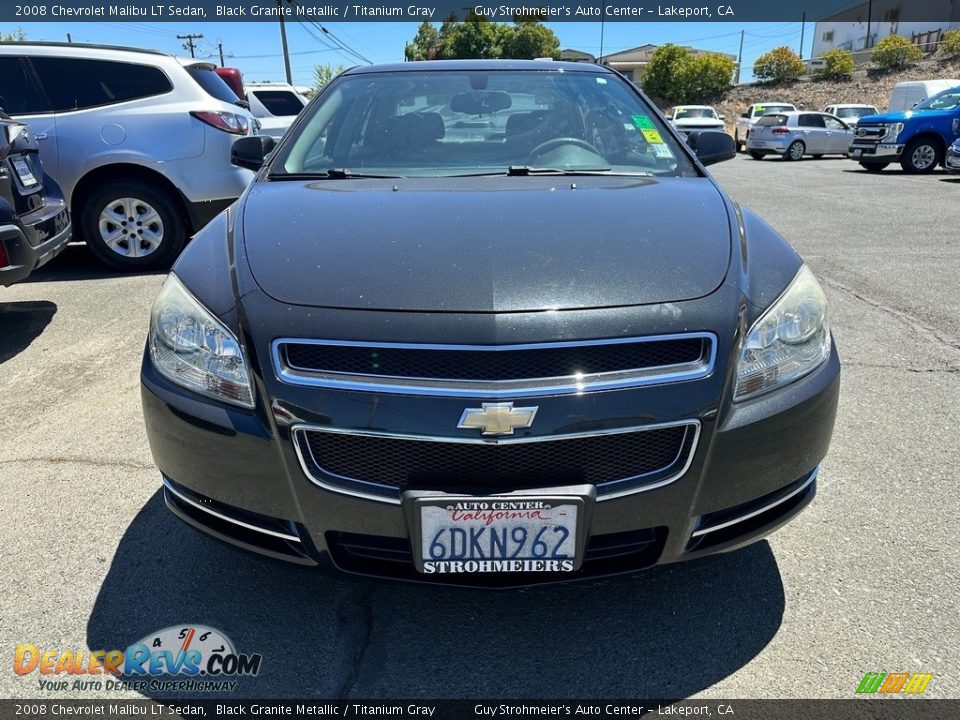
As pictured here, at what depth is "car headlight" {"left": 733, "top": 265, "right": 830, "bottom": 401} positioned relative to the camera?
71.6 inches

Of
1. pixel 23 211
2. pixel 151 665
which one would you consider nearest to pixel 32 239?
pixel 23 211

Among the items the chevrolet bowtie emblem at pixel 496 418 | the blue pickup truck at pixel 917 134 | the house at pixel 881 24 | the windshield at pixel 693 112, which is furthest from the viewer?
the house at pixel 881 24

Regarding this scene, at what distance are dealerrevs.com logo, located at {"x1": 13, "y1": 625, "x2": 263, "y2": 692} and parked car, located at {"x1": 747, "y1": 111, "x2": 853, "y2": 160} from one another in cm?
2286

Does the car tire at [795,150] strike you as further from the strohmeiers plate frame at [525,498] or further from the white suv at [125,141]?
the strohmeiers plate frame at [525,498]

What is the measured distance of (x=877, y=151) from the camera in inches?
630

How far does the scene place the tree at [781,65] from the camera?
44.5 m

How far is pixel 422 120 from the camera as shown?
3137 millimetres

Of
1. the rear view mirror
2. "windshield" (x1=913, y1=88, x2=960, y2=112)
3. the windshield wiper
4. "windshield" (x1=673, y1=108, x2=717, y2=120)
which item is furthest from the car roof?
"windshield" (x1=673, y1=108, x2=717, y2=120)

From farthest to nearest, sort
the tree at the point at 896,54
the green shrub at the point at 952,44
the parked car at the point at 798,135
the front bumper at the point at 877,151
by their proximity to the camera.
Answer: the tree at the point at 896,54 < the green shrub at the point at 952,44 < the parked car at the point at 798,135 < the front bumper at the point at 877,151

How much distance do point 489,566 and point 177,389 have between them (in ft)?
3.01

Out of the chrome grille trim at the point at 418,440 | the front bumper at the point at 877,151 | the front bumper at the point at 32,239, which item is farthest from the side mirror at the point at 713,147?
the front bumper at the point at 877,151

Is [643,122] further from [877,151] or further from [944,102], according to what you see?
[944,102]

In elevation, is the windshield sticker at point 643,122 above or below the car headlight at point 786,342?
above

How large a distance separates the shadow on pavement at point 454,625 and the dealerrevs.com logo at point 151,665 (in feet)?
0.11
